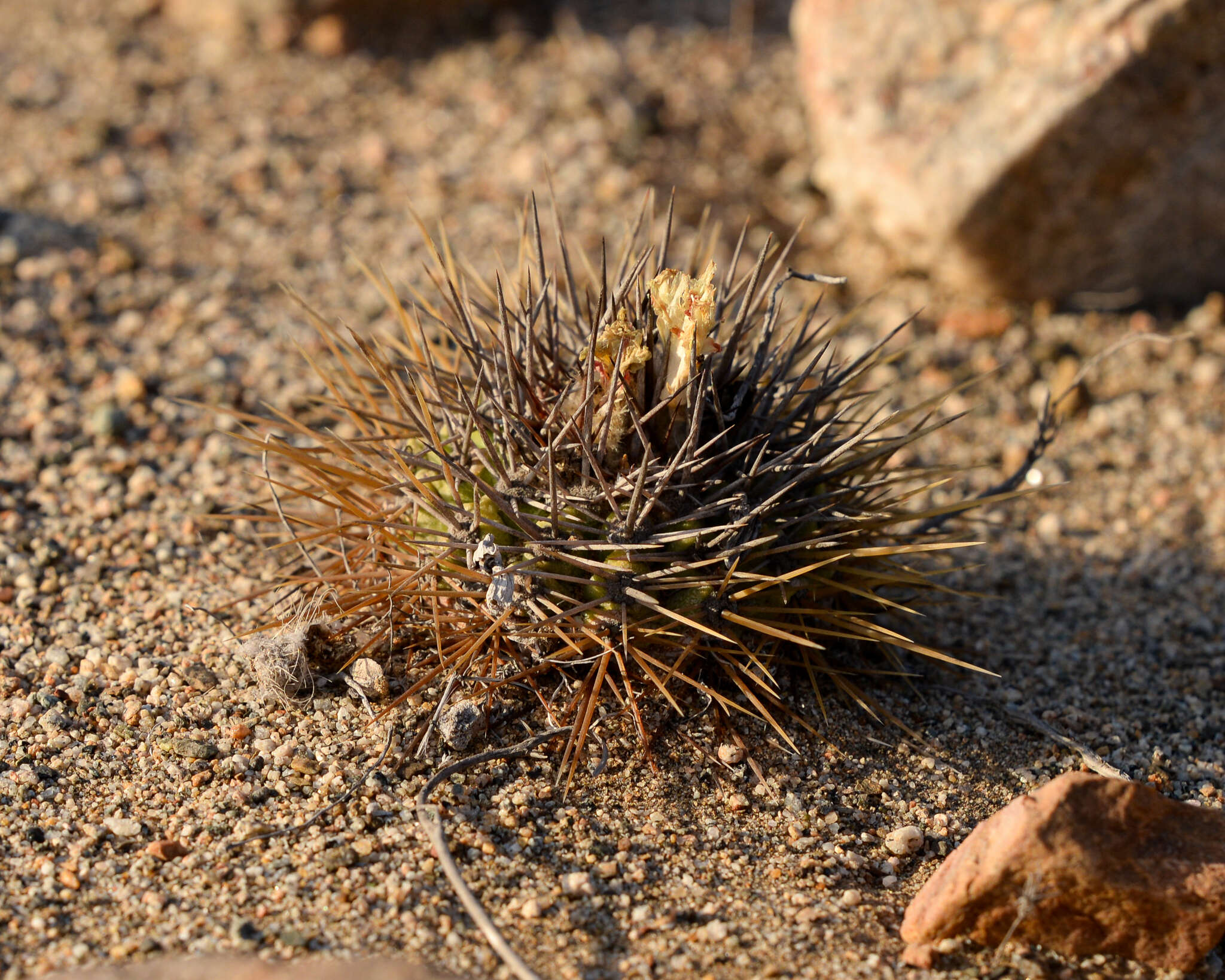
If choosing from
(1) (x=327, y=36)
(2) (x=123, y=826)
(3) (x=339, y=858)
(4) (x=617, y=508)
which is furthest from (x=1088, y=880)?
(1) (x=327, y=36)

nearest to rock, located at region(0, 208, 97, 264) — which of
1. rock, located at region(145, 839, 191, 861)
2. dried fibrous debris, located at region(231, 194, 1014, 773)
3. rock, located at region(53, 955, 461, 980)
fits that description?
dried fibrous debris, located at region(231, 194, 1014, 773)

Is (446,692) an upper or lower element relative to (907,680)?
lower

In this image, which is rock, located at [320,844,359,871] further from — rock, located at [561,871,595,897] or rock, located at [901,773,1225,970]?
rock, located at [901,773,1225,970]

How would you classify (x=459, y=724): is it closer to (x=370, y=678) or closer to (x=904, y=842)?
(x=370, y=678)

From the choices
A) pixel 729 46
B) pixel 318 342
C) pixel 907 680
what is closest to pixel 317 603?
pixel 907 680

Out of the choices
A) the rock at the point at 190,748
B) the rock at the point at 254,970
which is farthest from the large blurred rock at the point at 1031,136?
the rock at the point at 254,970

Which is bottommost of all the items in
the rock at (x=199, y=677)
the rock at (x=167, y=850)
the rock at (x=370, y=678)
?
the rock at (x=167, y=850)

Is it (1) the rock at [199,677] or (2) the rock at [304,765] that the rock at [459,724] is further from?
(1) the rock at [199,677]

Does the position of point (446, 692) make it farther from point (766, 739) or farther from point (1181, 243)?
point (1181, 243)
